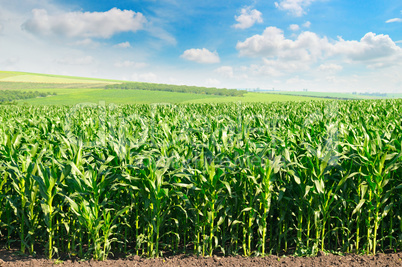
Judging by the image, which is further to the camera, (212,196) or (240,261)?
(240,261)

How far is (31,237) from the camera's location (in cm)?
388

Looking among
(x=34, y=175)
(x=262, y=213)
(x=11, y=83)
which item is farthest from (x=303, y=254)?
(x=11, y=83)

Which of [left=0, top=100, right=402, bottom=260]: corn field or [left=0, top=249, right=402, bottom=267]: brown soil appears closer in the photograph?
[left=0, top=100, right=402, bottom=260]: corn field

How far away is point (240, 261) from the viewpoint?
3.66m

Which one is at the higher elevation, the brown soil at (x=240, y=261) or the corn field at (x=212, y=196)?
the corn field at (x=212, y=196)

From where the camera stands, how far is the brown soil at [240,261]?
3584mm

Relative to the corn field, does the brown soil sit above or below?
below

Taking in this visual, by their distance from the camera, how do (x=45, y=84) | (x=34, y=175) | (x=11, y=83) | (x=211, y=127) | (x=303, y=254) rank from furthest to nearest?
(x=45, y=84), (x=11, y=83), (x=211, y=127), (x=303, y=254), (x=34, y=175)

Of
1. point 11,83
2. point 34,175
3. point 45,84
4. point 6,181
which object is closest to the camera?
point 34,175

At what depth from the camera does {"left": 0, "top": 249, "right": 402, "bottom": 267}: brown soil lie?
141 inches

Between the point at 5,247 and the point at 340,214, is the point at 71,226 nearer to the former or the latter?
the point at 5,247

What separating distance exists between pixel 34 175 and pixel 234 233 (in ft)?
8.98

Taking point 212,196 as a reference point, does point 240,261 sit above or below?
below

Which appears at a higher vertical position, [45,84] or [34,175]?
[45,84]
